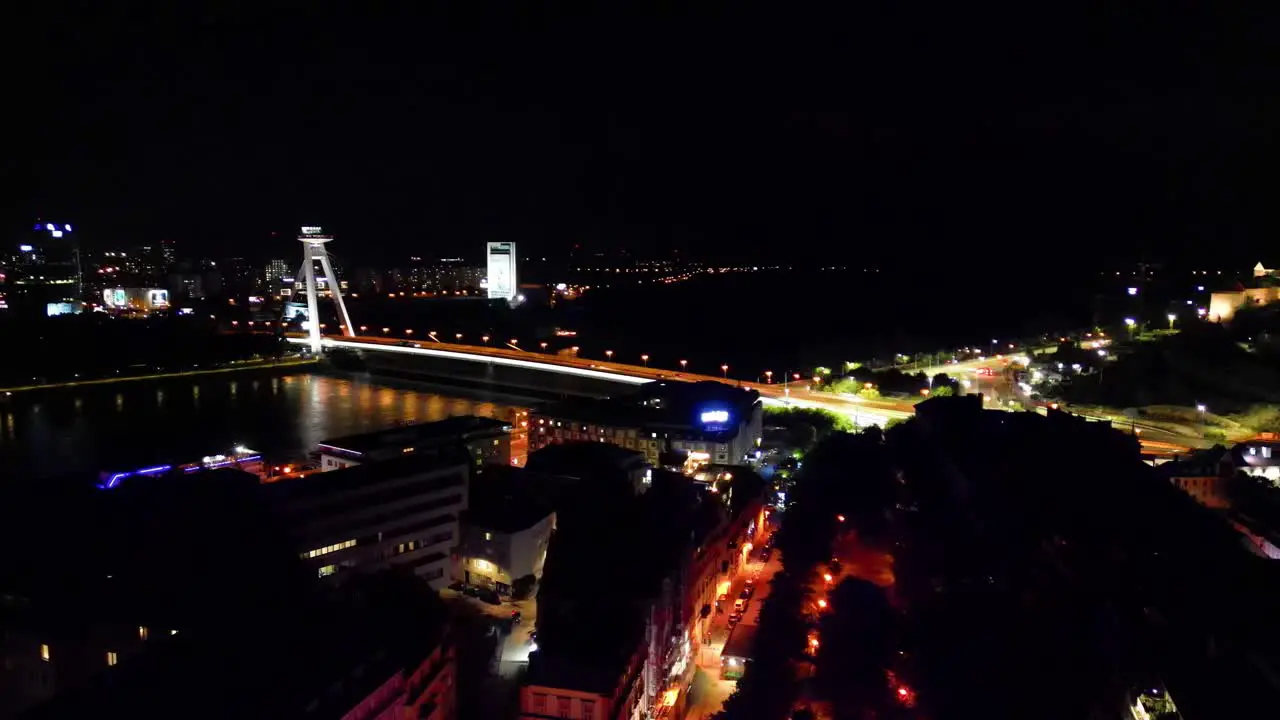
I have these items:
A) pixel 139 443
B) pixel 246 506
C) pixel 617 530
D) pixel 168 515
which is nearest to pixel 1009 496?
pixel 617 530

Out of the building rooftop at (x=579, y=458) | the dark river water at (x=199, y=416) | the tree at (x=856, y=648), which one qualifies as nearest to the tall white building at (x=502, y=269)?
the dark river water at (x=199, y=416)

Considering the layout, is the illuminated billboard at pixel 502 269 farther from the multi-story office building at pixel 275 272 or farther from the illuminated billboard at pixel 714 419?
the illuminated billboard at pixel 714 419

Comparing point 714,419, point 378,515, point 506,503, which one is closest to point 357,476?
point 378,515

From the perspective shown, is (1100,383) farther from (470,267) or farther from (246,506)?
(470,267)

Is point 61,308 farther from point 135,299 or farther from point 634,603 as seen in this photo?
point 634,603

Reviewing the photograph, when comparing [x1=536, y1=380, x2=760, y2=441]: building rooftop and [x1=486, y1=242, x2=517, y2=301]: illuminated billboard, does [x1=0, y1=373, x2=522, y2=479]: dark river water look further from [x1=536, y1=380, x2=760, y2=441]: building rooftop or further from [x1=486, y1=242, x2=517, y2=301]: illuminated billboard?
[x1=486, y1=242, x2=517, y2=301]: illuminated billboard

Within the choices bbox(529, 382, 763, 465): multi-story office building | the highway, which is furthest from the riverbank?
bbox(529, 382, 763, 465): multi-story office building
